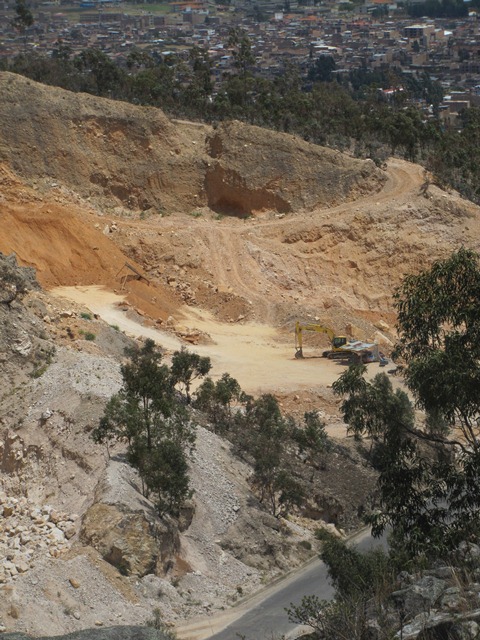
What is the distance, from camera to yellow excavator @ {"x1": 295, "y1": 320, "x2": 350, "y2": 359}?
42625 mm

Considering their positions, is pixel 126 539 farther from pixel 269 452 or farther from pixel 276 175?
pixel 276 175

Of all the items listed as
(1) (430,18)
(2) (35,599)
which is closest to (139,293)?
(2) (35,599)

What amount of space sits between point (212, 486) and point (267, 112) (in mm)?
38511

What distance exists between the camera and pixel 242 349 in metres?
42.8

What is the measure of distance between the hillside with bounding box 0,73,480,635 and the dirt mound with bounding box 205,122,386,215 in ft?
0.23

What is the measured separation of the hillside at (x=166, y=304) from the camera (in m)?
24.8

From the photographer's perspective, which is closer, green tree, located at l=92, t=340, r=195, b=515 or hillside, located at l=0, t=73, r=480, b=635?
hillside, located at l=0, t=73, r=480, b=635

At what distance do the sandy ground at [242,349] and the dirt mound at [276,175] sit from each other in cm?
860

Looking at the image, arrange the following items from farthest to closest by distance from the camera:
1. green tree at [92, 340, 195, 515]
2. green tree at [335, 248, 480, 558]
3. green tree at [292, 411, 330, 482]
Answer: green tree at [292, 411, 330, 482] < green tree at [92, 340, 195, 515] < green tree at [335, 248, 480, 558]

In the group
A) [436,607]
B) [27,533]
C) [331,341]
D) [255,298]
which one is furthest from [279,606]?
[255,298]

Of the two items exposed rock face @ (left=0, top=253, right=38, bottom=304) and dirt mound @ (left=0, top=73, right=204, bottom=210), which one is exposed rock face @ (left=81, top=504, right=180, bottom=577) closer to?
exposed rock face @ (left=0, top=253, right=38, bottom=304)

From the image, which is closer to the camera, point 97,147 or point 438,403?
point 438,403

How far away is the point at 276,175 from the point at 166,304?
982 centimetres

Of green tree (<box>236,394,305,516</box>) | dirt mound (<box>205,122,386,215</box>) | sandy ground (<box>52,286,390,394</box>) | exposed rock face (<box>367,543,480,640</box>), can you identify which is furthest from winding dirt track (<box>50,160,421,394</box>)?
exposed rock face (<box>367,543,480,640</box>)
